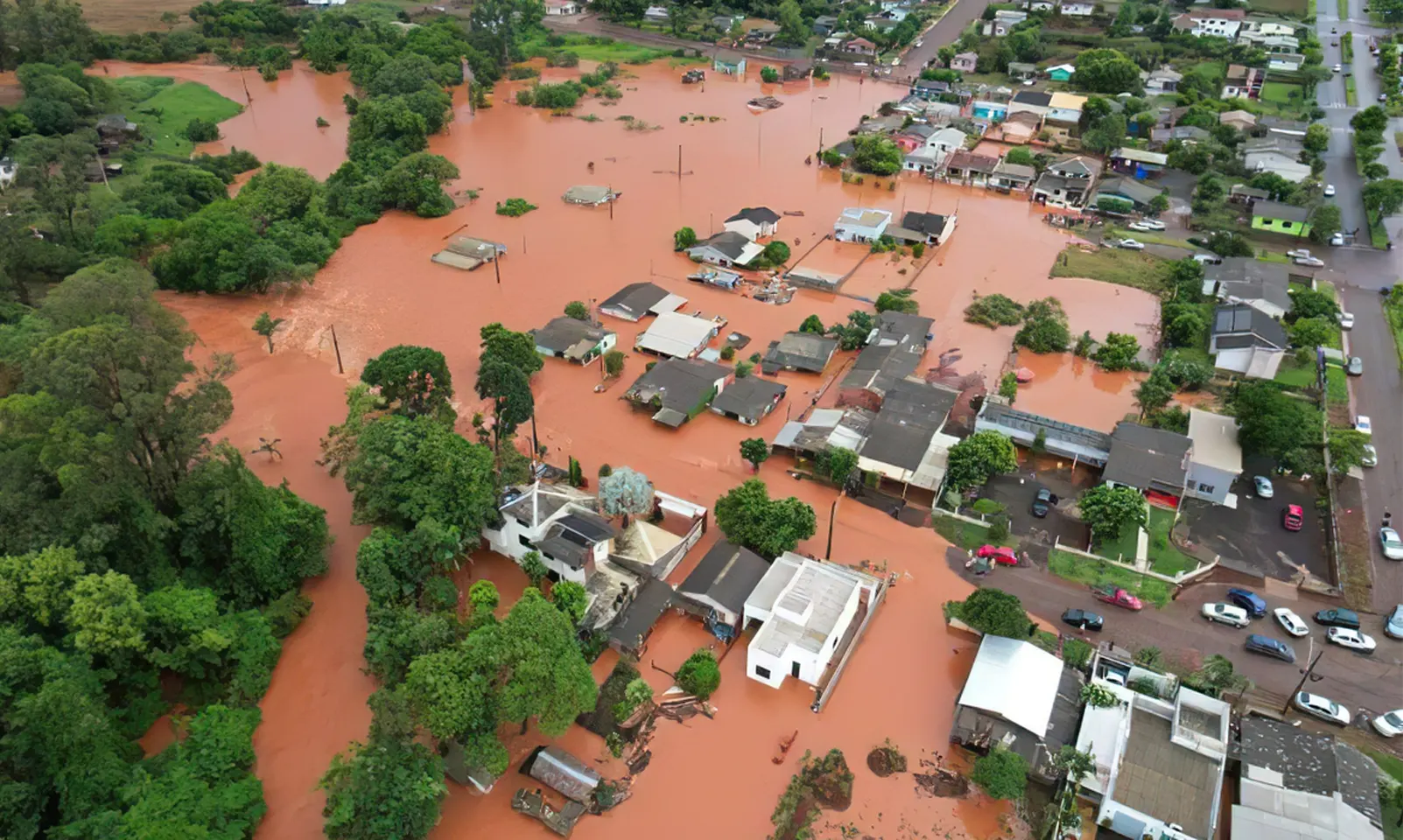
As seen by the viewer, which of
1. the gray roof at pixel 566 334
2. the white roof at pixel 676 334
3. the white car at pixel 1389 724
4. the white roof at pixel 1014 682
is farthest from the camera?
the white roof at pixel 676 334

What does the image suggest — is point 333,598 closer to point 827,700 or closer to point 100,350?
point 100,350

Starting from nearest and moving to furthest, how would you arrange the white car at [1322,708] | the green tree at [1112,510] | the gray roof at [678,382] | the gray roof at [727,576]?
the white car at [1322,708] < the gray roof at [727,576] < the green tree at [1112,510] < the gray roof at [678,382]

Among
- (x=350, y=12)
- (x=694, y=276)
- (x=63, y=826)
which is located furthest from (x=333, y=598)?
(x=350, y=12)

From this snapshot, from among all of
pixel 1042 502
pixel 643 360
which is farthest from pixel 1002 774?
pixel 643 360

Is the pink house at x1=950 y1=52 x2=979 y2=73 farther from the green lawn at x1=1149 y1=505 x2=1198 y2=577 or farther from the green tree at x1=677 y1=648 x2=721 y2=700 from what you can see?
the green tree at x1=677 y1=648 x2=721 y2=700

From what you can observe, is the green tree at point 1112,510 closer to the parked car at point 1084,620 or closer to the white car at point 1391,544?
the parked car at point 1084,620

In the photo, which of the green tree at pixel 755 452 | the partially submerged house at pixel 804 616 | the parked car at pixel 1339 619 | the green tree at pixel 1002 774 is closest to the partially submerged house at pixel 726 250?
the green tree at pixel 755 452
